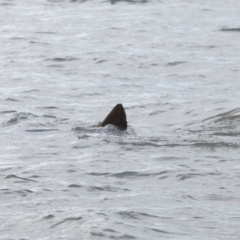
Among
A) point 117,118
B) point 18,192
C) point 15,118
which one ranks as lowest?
point 15,118

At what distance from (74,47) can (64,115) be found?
26.3ft

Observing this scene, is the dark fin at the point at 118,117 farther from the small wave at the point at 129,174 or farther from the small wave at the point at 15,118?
the small wave at the point at 129,174

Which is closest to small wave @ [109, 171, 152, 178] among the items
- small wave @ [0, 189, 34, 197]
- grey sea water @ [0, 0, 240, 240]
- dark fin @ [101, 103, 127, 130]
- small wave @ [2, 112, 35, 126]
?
grey sea water @ [0, 0, 240, 240]

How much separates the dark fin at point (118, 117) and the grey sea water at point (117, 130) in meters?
0.12

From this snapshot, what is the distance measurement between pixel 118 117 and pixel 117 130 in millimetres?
242

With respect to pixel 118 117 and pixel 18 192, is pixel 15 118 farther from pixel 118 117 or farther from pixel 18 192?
pixel 18 192

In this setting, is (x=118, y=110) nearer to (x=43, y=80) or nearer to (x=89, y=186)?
(x=89, y=186)

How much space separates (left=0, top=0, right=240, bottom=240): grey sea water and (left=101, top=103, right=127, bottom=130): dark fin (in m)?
0.12

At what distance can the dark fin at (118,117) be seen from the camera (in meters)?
13.0

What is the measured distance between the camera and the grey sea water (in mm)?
9320

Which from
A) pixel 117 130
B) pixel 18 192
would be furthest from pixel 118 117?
pixel 18 192

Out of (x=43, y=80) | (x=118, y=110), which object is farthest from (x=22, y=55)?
(x=118, y=110)

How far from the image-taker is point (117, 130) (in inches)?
520

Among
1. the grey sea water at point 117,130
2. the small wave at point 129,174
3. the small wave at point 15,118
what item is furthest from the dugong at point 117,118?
the small wave at point 129,174
